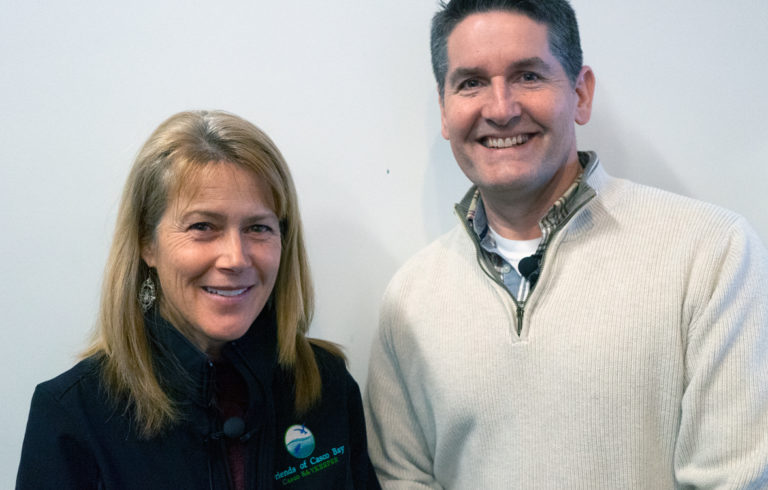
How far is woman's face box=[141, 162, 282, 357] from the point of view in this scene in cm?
129

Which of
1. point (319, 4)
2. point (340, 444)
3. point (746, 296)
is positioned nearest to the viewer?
point (746, 296)

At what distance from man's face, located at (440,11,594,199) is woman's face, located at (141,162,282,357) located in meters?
0.53

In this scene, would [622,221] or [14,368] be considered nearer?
[622,221]

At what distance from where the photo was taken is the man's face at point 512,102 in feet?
A: 4.88

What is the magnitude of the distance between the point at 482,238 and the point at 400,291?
0.84 feet

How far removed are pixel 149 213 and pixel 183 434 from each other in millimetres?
447

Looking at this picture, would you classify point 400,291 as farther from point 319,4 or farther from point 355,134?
point 319,4

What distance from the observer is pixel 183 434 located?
1.28m

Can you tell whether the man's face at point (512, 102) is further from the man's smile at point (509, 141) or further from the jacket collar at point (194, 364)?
the jacket collar at point (194, 364)

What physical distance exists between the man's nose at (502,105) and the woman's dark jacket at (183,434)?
2.28 ft

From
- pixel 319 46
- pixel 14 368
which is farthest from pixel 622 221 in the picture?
pixel 14 368

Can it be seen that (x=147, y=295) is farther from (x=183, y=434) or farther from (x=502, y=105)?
(x=502, y=105)

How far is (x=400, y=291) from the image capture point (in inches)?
67.6

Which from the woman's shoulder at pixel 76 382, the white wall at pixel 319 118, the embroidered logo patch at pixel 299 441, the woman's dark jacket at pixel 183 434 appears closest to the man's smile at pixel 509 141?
the white wall at pixel 319 118
